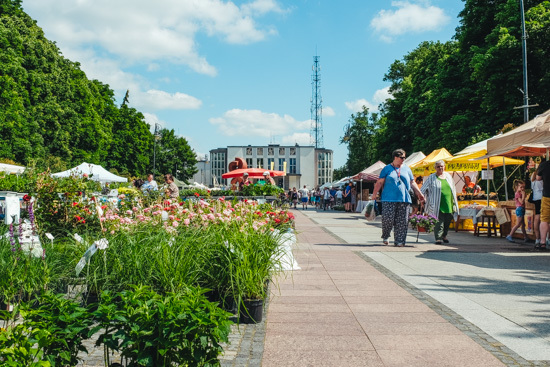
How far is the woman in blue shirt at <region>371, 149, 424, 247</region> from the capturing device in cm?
1062

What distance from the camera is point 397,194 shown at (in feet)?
34.8

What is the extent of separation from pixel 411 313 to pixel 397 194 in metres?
5.77

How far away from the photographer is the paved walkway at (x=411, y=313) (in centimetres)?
379

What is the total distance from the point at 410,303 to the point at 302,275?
207 cm

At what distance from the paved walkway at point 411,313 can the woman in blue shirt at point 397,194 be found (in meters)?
1.71

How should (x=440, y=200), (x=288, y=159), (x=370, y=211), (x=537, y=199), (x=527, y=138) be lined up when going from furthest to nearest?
(x=288, y=159) → (x=370, y=211) → (x=440, y=200) → (x=537, y=199) → (x=527, y=138)

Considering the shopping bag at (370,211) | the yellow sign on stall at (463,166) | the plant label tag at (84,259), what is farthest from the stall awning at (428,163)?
the plant label tag at (84,259)

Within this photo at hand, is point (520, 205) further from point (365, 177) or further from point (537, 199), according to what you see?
point (365, 177)

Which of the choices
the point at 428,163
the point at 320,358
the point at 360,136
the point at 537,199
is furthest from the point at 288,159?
the point at 320,358

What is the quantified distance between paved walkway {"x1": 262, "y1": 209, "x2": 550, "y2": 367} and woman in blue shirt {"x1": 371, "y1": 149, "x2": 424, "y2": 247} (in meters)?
1.71

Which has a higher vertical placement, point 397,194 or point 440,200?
point 397,194

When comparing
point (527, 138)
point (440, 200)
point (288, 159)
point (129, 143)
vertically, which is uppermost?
point (288, 159)

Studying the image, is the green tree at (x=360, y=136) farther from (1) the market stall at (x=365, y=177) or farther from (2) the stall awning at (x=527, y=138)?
(2) the stall awning at (x=527, y=138)

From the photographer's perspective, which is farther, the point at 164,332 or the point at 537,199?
the point at 537,199
